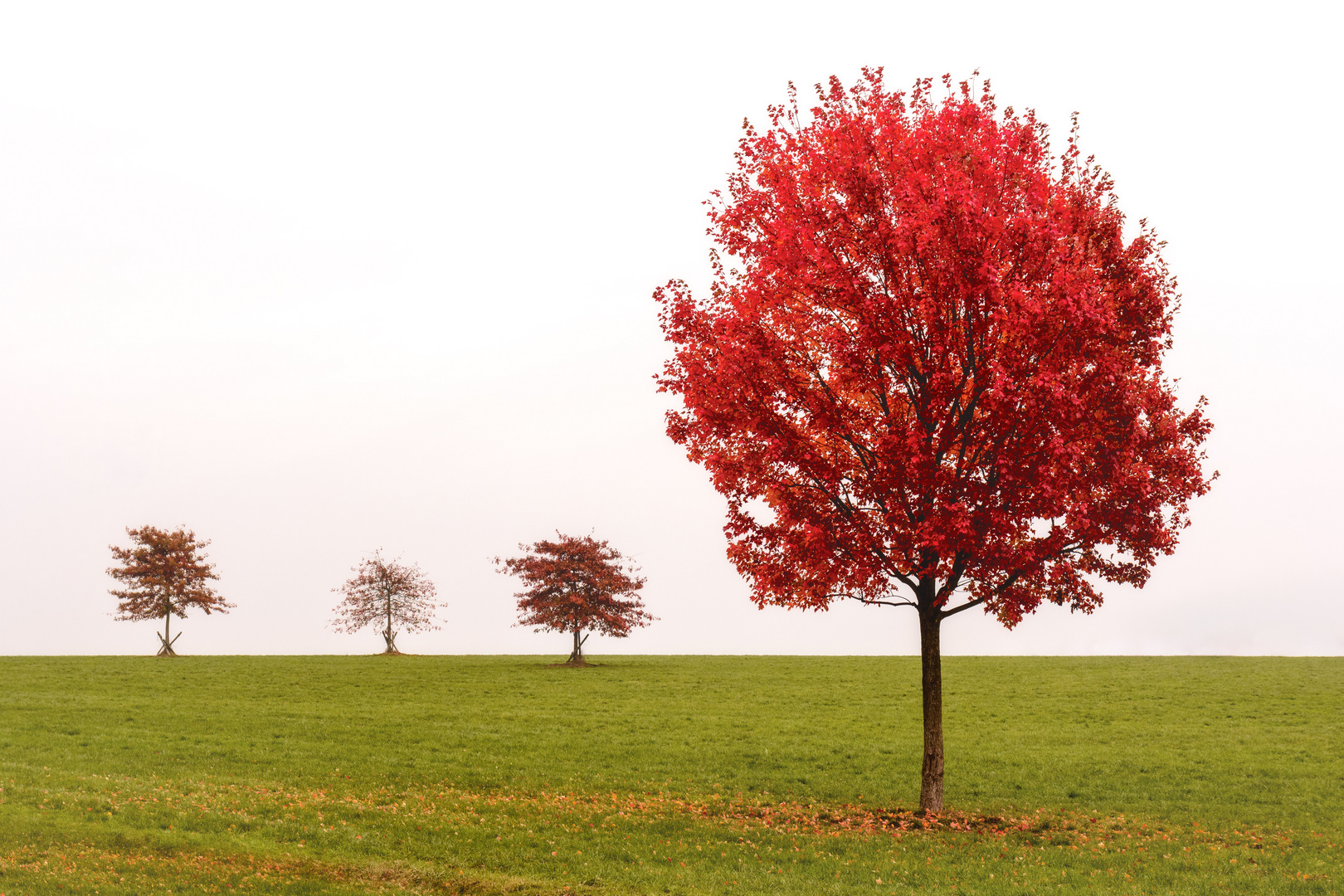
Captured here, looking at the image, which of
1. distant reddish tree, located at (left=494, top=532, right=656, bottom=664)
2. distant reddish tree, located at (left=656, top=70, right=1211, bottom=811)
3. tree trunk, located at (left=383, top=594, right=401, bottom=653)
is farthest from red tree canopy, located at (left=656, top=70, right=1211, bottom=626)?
tree trunk, located at (left=383, top=594, right=401, bottom=653)

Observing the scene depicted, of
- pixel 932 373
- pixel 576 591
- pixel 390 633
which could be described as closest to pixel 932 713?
pixel 932 373

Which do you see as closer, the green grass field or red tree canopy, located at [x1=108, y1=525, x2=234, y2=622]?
the green grass field

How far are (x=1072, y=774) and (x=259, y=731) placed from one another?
31120mm

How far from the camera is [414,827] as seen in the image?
2139cm

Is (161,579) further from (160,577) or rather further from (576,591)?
(576,591)

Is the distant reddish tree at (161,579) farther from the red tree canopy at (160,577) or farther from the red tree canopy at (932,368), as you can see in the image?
the red tree canopy at (932,368)

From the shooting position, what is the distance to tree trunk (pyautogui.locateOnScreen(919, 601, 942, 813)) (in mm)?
22875

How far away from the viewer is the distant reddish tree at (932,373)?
20.1 m

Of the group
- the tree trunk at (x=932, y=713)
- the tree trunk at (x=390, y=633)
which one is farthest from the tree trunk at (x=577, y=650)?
the tree trunk at (x=932, y=713)

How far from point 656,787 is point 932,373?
15.5 metres

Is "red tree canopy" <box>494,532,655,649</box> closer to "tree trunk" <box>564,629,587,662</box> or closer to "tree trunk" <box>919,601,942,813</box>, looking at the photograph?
"tree trunk" <box>564,629,587,662</box>

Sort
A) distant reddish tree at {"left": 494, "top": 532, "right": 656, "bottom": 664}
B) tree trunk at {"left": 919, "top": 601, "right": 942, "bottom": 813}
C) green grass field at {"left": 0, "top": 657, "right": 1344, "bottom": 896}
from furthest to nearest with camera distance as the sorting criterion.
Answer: distant reddish tree at {"left": 494, "top": 532, "right": 656, "bottom": 664}, tree trunk at {"left": 919, "top": 601, "right": 942, "bottom": 813}, green grass field at {"left": 0, "top": 657, "right": 1344, "bottom": 896}

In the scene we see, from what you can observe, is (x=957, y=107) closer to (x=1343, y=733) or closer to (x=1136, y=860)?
(x=1136, y=860)

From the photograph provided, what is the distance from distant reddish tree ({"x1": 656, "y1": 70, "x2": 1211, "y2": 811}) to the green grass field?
4829mm
